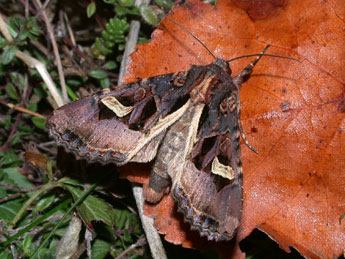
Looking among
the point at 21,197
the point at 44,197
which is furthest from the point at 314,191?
the point at 21,197

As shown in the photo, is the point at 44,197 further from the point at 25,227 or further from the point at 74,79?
the point at 74,79

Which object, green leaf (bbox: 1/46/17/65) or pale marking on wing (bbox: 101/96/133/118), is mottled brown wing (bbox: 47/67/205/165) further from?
green leaf (bbox: 1/46/17/65)

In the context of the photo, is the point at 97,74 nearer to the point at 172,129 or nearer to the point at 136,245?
the point at 172,129

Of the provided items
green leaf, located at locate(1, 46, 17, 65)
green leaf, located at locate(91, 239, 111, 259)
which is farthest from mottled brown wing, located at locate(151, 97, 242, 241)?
green leaf, located at locate(1, 46, 17, 65)

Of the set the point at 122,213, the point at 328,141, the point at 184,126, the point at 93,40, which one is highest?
the point at 93,40

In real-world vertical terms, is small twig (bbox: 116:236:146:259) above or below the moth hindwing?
below

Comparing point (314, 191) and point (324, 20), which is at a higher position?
point (324, 20)

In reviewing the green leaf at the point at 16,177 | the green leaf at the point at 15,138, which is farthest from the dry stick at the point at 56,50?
the green leaf at the point at 16,177
